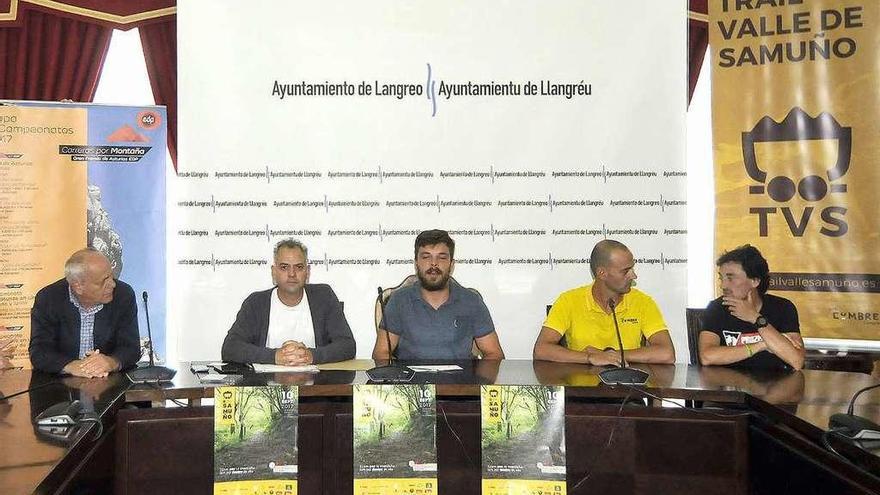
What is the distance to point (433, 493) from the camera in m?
2.79

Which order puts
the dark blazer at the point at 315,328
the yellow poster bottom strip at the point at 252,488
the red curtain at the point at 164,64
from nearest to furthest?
1. the yellow poster bottom strip at the point at 252,488
2. the dark blazer at the point at 315,328
3. the red curtain at the point at 164,64

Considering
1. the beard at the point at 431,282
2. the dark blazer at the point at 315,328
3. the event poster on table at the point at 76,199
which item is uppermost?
the event poster on table at the point at 76,199

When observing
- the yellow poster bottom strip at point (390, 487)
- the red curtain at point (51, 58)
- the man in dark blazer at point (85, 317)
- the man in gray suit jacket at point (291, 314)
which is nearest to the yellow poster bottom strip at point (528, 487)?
the yellow poster bottom strip at point (390, 487)

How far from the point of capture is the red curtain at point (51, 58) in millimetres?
4473

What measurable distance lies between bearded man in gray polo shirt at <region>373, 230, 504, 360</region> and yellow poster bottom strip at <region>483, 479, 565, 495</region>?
96 centimetres

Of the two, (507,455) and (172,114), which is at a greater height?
(172,114)

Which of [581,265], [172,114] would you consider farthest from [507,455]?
[172,114]

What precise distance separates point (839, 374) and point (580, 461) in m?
1.08

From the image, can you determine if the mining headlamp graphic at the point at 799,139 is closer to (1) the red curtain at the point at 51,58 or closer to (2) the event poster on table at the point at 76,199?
(2) the event poster on table at the point at 76,199

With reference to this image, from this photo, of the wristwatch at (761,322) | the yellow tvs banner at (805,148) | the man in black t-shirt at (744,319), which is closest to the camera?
the wristwatch at (761,322)

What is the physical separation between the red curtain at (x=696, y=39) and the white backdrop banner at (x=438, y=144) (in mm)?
108

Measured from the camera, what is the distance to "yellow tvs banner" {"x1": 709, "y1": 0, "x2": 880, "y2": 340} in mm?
4465

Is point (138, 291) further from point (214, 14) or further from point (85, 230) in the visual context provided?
point (214, 14)

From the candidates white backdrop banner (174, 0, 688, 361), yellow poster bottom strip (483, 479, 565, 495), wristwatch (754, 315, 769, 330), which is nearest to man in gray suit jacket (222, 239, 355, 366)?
white backdrop banner (174, 0, 688, 361)
